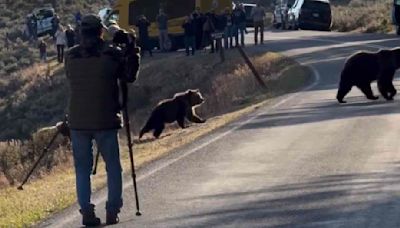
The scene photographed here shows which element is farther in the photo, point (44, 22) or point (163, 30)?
point (44, 22)

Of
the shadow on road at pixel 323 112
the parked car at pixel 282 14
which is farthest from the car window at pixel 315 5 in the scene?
the shadow on road at pixel 323 112

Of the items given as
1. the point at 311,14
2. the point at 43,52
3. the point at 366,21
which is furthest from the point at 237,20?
the point at 366,21

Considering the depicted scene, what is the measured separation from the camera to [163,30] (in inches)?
1788

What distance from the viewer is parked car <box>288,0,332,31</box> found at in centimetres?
5988

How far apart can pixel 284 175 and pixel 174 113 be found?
1033 centimetres

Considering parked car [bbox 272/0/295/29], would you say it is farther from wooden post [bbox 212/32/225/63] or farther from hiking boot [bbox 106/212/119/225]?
hiking boot [bbox 106/212/119/225]

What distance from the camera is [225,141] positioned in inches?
719

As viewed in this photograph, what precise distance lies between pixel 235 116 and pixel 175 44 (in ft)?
82.0

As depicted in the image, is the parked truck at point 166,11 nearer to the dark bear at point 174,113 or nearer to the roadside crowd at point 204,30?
the roadside crowd at point 204,30

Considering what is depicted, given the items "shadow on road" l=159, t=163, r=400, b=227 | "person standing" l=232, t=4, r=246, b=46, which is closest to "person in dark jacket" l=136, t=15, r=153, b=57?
"person standing" l=232, t=4, r=246, b=46

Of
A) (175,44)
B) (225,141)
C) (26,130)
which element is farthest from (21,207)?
(175,44)

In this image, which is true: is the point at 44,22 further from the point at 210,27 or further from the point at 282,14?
the point at 210,27

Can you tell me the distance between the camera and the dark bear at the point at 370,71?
A: 23.2m

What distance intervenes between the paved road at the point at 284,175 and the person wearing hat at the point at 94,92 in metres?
0.75
